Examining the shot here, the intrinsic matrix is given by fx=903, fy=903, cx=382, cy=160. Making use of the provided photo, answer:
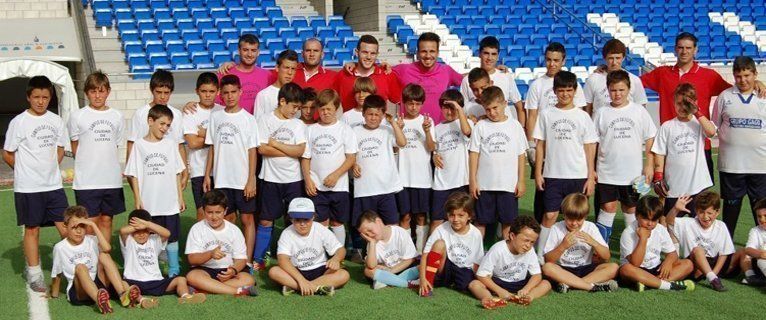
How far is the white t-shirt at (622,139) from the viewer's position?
7184 mm

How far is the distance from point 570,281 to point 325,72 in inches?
118

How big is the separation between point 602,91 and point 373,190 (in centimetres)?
226

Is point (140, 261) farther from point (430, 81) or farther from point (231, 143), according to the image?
point (430, 81)

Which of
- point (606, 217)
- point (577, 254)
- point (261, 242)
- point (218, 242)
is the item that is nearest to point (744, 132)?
point (606, 217)

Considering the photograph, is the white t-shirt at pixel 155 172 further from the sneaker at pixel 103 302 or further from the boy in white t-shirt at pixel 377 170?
the boy in white t-shirt at pixel 377 170

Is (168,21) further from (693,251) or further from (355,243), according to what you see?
(693,251)

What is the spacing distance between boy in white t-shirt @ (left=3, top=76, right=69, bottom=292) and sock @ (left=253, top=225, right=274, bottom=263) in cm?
150

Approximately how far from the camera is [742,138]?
24.0ft

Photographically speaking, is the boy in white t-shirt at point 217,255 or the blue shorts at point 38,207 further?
the blue shorts at point 38,207

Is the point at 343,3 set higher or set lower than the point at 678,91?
higher

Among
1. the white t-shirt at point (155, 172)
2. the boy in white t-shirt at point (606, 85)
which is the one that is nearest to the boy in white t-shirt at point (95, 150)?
the white t-shirt at point (155, 172)

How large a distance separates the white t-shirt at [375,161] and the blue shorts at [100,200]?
6.19 feet

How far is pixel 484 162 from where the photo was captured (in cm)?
711

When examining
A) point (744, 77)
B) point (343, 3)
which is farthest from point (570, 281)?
point (343, 3)
